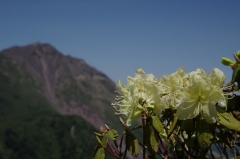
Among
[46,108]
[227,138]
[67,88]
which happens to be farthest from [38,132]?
[227,138]

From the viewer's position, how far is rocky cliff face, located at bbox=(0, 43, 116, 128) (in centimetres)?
15912

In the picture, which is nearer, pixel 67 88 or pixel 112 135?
pixel 112 135

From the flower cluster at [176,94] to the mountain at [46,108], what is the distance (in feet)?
324

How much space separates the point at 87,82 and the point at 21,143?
293 feet

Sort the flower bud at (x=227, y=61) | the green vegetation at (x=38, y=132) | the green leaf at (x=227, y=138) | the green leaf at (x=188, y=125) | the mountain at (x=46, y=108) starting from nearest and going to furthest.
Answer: the green leaf at (x=188, y=125) → the flower bud at (x=227, y=61) → the green leaf at (x=227, y=138) → the green vegetation at (x=38, y=132) → the mountain at (x=46, y=108)

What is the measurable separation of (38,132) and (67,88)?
67.9 meters

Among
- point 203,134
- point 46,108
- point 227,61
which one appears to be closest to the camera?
point 203,134

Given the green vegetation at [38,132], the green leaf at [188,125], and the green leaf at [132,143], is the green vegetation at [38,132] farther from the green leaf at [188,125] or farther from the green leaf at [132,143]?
the green leaf at [188,125]

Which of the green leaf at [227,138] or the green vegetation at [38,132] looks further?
the green vegetation at [38,132]

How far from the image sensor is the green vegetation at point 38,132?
96812 millimetres

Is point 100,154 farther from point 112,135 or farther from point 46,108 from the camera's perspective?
point 46,108

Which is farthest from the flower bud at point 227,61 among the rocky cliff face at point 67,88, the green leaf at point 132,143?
the rocky cliff face at point 67,88

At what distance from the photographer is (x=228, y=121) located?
1.42m

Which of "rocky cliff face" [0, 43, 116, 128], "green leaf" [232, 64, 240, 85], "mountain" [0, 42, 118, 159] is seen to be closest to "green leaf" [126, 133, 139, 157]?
"green leaf" [232, 64, 240, 85]
